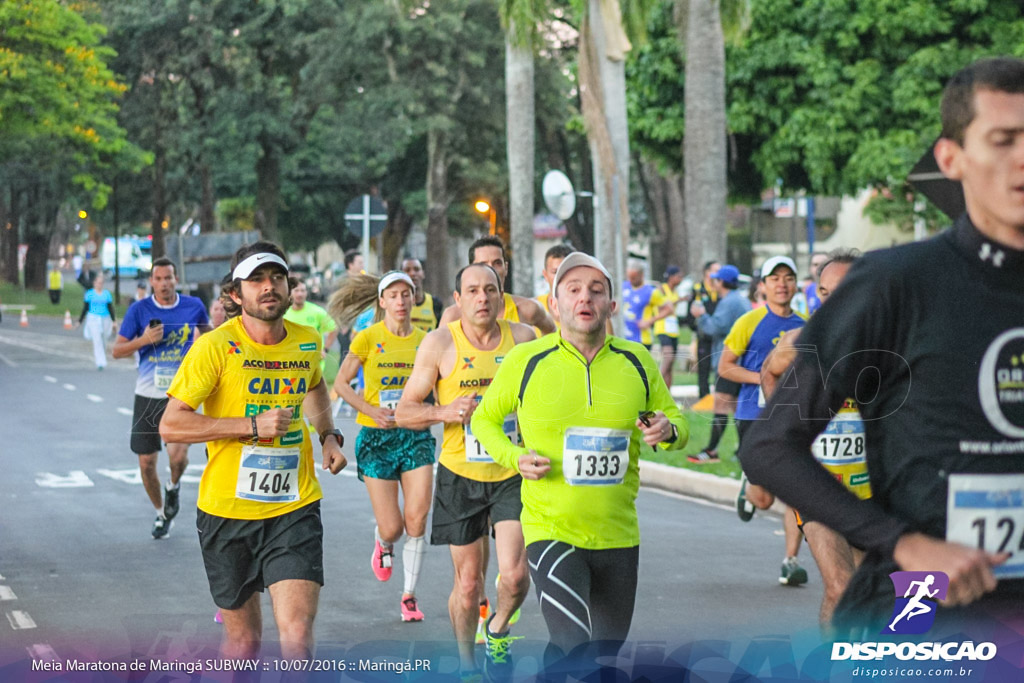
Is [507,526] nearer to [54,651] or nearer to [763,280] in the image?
[54,651]

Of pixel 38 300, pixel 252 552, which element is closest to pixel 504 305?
pixel 252 552

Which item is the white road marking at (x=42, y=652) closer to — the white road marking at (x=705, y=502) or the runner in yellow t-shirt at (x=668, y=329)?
the white road marking at (x=705, y=502)

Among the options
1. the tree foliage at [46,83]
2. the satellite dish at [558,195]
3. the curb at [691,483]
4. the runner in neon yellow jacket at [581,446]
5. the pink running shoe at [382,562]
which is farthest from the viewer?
the satellite dish at [558,195]

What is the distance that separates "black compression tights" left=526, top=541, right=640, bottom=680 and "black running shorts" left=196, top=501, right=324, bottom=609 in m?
0.86

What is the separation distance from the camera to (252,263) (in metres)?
5.50

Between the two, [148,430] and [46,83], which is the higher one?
[46,83]

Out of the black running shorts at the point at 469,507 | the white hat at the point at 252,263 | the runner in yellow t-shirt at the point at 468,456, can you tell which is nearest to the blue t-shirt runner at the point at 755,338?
the runner in yellow t-shirt at the point at 468,456

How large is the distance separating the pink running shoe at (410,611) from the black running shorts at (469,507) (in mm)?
1003

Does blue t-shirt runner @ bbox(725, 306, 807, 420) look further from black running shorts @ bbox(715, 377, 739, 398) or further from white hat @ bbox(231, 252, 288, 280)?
white hat @ bbox(231, 252, 288, 280)

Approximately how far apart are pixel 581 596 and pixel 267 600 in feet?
12.2

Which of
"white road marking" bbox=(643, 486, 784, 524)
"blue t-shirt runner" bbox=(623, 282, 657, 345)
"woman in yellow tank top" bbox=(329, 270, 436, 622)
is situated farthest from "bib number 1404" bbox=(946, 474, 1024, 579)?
"blue t-shirt runner" bbox=(623, 282, 657, 345)

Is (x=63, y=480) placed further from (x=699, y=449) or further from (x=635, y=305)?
(x=635, y=305)

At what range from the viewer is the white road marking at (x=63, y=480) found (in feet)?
40.4

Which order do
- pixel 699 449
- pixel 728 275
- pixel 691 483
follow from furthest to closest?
pixel 728 275, pixel 699 449, pixel 691 483
